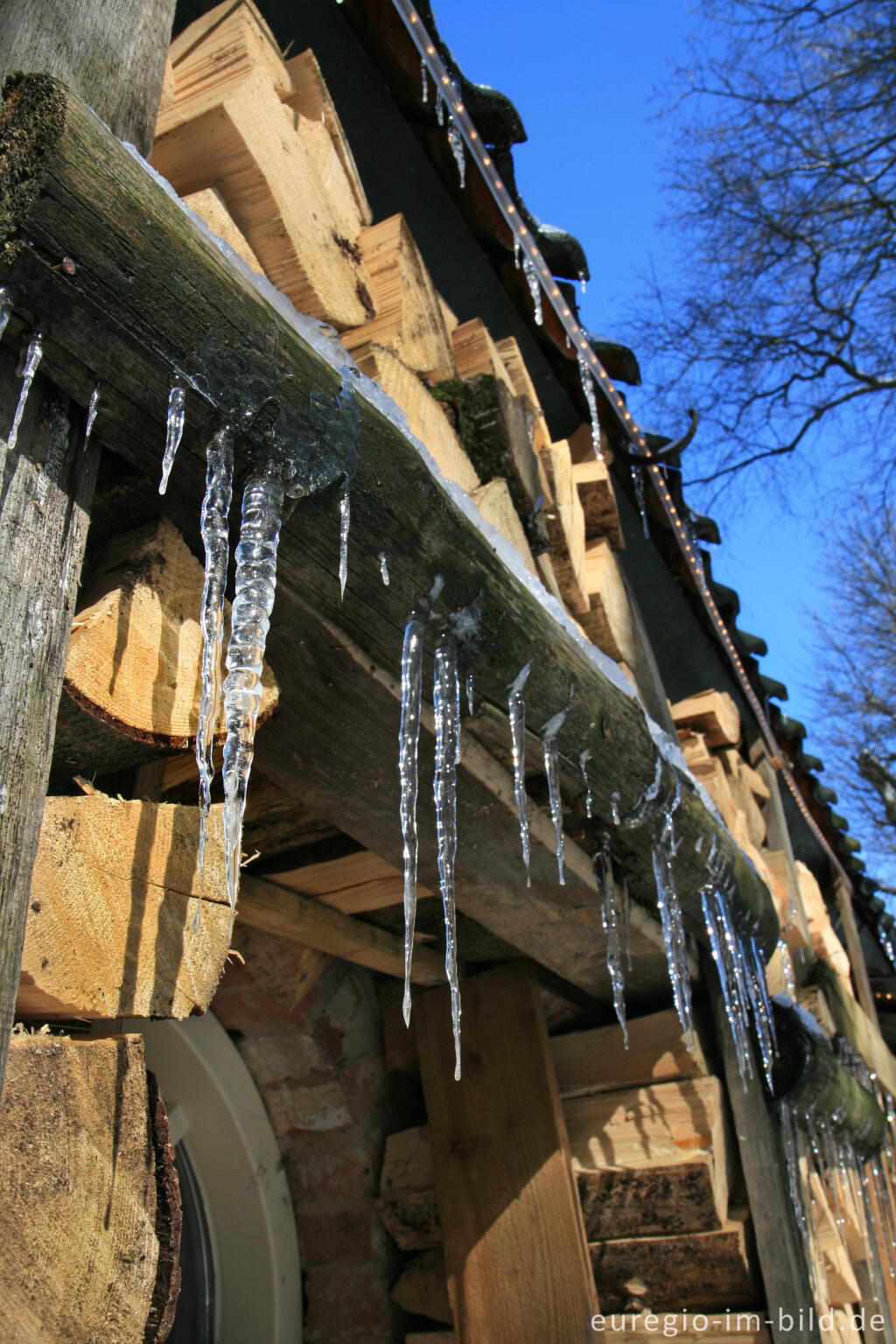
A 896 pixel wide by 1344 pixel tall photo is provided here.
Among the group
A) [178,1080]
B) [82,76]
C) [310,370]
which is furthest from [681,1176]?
[82,76]

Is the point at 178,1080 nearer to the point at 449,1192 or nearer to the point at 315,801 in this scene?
the point at 449,1192

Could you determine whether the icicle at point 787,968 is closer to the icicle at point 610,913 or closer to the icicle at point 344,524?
the icicle at point 610,913

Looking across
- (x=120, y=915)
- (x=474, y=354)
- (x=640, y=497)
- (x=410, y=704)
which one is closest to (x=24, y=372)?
(x=120, y=915)

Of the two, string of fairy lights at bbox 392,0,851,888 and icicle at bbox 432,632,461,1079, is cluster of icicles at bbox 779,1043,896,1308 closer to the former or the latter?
icicle at bbox 432,632,461,1079

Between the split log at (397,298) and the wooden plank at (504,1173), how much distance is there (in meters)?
1.51

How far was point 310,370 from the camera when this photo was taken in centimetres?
110

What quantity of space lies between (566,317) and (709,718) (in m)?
1.91

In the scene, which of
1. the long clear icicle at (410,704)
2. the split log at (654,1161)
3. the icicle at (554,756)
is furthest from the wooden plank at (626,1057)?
the long clear icicle at (410,704)

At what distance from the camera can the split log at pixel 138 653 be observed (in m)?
0.93

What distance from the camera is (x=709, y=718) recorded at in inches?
164

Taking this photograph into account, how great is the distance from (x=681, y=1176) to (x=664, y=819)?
1009 millimetres

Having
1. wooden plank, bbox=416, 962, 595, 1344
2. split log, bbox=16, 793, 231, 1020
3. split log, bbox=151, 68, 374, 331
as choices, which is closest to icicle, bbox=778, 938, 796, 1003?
wooden plank, bbox=416, 962, 595, 1344

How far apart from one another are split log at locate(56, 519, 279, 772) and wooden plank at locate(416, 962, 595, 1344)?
1637 millimetres

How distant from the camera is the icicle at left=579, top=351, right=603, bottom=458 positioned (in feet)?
10.0
